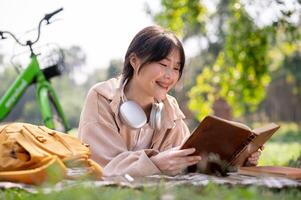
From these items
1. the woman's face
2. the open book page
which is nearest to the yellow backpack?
the woman's face

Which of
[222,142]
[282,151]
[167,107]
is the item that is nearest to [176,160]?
[222,142]

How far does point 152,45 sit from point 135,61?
15 centimetres

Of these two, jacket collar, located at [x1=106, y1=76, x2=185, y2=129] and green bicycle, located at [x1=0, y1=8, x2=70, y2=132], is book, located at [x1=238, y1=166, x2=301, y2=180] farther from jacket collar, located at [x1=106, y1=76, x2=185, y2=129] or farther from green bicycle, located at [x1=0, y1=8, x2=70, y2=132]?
green bicycle, located at [x1=0, y1=8, x2=70, y2=132]

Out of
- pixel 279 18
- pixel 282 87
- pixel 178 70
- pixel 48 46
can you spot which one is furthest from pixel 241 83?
pixel 282 87

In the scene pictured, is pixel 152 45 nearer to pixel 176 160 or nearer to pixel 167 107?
pixel 167 107

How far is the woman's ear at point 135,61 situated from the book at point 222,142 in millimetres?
585

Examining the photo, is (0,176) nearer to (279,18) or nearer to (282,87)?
(279,18)

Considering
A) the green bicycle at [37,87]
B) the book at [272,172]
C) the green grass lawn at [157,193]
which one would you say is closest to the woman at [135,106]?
the book at [272,172]

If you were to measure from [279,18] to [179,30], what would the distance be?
1.90 m

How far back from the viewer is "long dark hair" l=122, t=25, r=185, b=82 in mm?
3184

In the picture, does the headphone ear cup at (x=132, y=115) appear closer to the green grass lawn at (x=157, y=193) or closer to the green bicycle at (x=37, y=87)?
the green grass lawn at (x=157, y=193)

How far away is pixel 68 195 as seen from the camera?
202cm

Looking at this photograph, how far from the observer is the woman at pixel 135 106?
3168 millimetres

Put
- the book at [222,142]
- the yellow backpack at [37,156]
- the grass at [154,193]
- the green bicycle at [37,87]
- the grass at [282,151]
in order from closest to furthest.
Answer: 1. the grass at [154,193]
2. the yellow backpack at [37,156]
3. the book at [222,142]
4. the green bicycle at [37,87]
5. the grass at [282,151]
